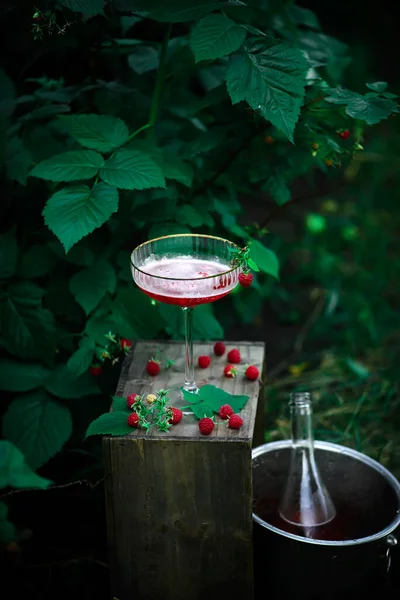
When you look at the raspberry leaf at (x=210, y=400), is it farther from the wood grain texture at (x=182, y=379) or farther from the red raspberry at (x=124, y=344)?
the red raspberry at (x=124, y=344)

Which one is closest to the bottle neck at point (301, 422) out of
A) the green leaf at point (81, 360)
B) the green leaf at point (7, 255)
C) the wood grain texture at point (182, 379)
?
the wood grain texture at point (182, 379)

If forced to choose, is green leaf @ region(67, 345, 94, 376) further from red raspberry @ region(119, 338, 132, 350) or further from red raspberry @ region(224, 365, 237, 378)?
red raspberry @ region(224, 365, 237, 378)

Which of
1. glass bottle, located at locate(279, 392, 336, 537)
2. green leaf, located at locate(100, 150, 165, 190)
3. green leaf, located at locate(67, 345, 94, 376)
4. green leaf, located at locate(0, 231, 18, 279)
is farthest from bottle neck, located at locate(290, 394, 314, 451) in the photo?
green leaf, located at locate(0, 231, 18, 279)

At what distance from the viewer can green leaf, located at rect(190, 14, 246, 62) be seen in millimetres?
2135

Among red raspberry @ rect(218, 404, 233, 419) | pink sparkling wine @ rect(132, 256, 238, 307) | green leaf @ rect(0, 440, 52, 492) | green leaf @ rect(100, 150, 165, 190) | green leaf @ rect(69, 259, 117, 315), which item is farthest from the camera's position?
green leaf @ rect(69, 259, 117, 315)

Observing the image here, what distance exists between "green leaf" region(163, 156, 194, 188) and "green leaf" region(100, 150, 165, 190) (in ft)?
0.25

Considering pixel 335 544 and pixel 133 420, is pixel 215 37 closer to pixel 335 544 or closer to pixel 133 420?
pixel 133 420

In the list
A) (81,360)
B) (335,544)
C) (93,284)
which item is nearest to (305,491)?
(335,544)

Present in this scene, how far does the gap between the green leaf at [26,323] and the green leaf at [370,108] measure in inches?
43.1

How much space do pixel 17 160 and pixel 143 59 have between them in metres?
0.60

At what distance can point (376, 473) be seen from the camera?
248cm

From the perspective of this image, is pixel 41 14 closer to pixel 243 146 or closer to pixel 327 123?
pixel 243 146

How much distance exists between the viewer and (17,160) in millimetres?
2516

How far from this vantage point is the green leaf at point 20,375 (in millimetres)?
2557
